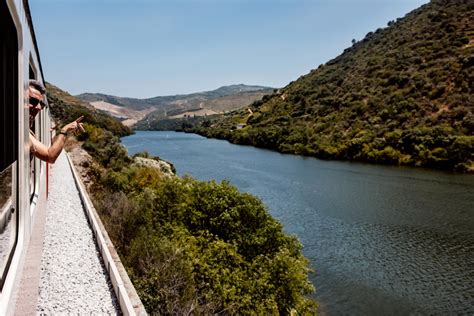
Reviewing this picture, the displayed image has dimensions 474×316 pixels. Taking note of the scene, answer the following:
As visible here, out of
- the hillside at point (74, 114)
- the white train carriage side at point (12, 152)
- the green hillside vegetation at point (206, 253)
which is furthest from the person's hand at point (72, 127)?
the hillside at point (74, 114)

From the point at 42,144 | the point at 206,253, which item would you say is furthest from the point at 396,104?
the point at 42,144

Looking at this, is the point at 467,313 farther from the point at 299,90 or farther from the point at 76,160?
the point at 299,90

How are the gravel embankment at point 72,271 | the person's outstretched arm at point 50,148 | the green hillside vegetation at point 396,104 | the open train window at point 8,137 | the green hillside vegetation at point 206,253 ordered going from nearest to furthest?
the open train window at point 8,137, the person's outstretched arm at point 50,148, the gravel embankment at point 72,271, the green hillside vegetation at point 206,253, the green hillside vegetation at point 396,104

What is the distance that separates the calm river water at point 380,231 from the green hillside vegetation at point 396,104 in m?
6.14

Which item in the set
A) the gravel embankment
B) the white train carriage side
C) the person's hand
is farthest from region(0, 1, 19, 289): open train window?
the gravel embankment

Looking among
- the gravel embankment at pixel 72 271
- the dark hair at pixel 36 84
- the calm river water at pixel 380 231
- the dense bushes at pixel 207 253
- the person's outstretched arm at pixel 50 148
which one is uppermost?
the dark hair at pixel 36 84

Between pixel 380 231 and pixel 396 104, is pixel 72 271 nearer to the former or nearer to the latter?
→ pixel 380 231

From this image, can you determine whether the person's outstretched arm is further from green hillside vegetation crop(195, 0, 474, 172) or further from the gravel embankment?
green hillside vegetation crop(195, 0, 474, 172)

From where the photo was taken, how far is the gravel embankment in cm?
→ 611

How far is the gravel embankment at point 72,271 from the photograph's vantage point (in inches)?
241

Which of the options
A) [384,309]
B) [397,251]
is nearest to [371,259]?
[397,251]

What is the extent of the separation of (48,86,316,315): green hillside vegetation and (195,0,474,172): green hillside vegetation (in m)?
35.8

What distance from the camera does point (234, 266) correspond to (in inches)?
583

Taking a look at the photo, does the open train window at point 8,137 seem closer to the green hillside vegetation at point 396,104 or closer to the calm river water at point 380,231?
the calm river water at point 380,231
